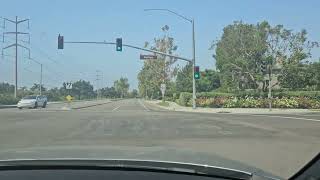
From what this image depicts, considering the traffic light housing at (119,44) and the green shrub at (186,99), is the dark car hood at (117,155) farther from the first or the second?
the green shrub at (186,99)

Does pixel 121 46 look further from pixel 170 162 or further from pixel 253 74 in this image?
pixel 170 162

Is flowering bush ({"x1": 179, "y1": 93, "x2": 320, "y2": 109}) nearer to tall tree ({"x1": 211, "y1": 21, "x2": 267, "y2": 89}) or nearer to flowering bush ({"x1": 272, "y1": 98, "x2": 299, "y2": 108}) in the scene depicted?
flowering bush ({"x1": 272, "y1": 98, "x2": 299, "y2": 108})

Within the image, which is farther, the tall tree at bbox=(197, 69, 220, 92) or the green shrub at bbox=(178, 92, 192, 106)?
the tall tree at bbox=(197, 69, 220, 92)

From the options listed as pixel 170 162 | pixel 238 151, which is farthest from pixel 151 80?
pixel 170 162

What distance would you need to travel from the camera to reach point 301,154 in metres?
14.8

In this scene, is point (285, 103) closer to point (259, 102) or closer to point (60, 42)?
point (259, 102)

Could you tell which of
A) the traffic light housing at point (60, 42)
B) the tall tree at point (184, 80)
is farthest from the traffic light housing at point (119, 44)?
the tall tree at point (184, 80)

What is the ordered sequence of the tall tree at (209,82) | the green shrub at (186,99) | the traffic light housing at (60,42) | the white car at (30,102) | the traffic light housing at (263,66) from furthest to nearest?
the tall tree at (209,82)
the green shrub at (186,99)
the traffic light housing at (263,66)
the white car at (30,102)
the traffic light housing at (60,42)

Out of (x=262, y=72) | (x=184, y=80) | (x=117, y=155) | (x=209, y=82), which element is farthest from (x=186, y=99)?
(x=117, y=155)

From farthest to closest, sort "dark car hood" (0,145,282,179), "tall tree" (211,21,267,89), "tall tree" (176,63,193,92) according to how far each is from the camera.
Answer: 1. "tall tree" (176,63,193,92)
2. "tall tree" (211,21,267,89)
3. "dark car hood" (0,145,282,179)

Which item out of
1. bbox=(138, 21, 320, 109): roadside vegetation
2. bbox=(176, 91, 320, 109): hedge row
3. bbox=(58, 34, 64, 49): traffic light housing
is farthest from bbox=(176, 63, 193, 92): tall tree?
bbox=(58, 34, 64, 49): traffic light housing

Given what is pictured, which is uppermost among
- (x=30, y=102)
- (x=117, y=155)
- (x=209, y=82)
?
(x=209, y=82)

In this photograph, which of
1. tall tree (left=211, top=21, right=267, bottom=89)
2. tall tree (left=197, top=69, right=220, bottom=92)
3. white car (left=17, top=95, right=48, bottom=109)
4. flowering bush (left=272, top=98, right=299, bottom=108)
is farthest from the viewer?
tall tree (left=197, top=69, right=220, bottom=92)

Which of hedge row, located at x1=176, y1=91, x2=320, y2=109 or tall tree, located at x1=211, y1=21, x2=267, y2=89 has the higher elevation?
tall tree, located at x1=211, y1=21, x2=267, y2=89
